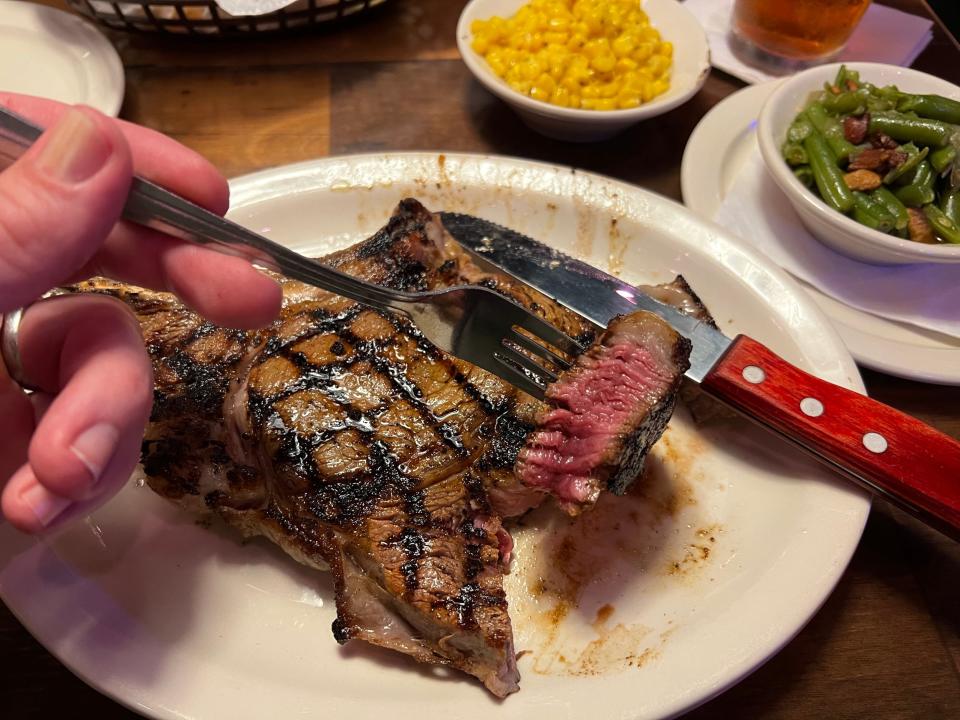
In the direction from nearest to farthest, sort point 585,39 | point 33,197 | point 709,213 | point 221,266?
point 33,197, point 221,266, point 709,213, point 585,39

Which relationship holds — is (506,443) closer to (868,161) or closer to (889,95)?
(868,161)

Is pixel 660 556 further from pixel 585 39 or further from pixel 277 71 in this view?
pixel 277 71

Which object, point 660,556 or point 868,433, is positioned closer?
point 868,433

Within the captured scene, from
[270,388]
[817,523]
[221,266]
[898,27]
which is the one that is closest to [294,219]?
[270,388]

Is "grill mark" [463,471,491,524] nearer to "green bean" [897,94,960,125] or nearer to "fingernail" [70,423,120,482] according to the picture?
"fingernail" [70,423,120,482]

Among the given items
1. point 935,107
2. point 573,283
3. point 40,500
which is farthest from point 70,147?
point 935,107

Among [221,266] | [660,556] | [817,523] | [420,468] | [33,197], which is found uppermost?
[33,197]

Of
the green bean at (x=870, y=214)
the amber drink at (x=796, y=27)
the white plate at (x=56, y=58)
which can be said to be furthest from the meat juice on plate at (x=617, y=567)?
the white plate at (x=56, y=58)
